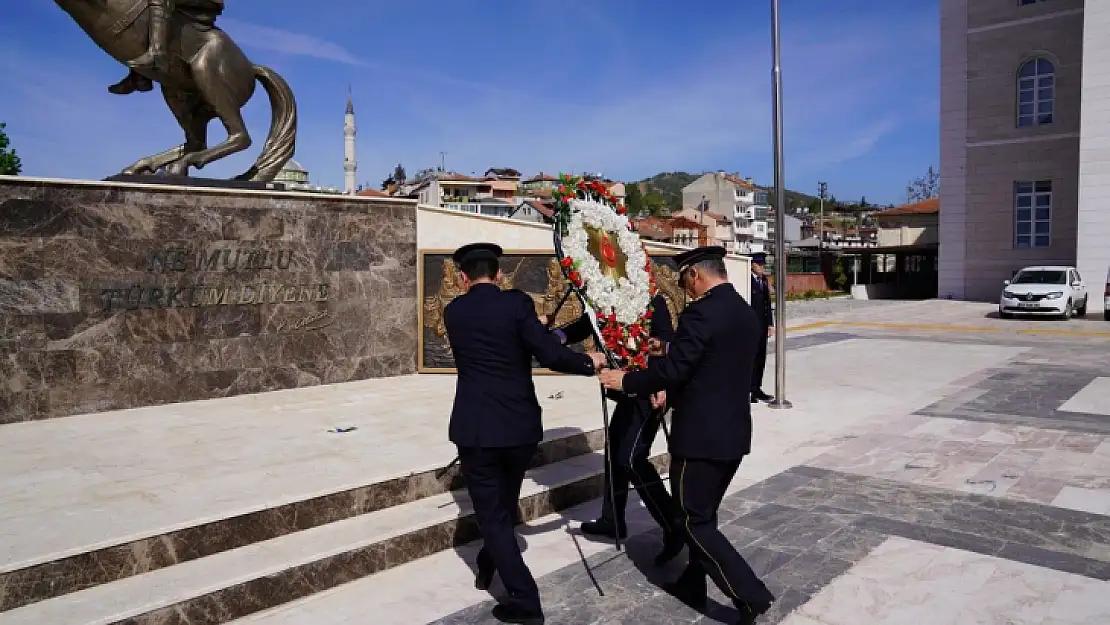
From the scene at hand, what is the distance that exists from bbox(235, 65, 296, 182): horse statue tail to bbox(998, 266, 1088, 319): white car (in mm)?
20308

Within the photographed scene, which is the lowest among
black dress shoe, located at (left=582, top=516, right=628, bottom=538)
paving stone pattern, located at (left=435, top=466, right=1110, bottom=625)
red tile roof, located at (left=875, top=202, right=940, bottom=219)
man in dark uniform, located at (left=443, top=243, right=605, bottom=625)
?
paving stone pattern, located at (left=435, top=466, right=1110, bottom=625)

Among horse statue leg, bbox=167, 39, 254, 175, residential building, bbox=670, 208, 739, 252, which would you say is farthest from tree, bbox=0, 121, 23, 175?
residential building, bbox=670, 208, 739, 252

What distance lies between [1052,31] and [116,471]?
31.9 meters

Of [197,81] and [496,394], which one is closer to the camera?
[496,394]

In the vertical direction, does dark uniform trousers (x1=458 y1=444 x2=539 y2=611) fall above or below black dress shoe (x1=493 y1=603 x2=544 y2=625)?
above

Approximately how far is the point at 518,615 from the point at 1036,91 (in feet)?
102

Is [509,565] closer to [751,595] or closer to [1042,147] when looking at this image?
[751,595]

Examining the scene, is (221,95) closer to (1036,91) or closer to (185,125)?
(185,125)

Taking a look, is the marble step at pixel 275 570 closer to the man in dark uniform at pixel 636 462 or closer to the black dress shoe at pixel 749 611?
the man in dark uniform at pixel 636 462

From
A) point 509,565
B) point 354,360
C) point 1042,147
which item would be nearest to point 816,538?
point 509,565

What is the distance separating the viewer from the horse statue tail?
32.2 feet

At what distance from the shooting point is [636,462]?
501 cm

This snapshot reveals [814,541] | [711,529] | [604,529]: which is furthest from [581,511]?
[711,529]

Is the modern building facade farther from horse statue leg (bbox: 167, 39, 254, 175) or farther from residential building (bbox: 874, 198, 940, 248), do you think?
horse statue leg (bbox: 167, 39, 254, 175)
